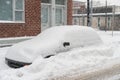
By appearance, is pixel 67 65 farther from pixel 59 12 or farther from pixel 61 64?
pixel 59 12

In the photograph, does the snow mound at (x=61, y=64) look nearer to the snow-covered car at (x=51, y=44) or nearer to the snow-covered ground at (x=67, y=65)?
the snow-covered ground at (x=67, y=65)

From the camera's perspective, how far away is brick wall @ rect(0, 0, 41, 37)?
65.9 ft

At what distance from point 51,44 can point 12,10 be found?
34.3 feet

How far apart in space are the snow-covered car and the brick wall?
28.2 feet

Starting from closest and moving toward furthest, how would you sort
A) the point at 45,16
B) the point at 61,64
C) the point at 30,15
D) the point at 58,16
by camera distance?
the point at 61,64 → the point at 30,15 → the point at 45,16 → the point at 58,16

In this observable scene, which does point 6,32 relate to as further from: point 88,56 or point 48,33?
point 88,56

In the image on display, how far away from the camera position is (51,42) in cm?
1087

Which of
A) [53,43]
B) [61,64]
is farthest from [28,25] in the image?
[61,64]

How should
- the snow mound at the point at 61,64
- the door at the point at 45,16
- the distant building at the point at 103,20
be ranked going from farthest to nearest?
the distant building at the point at 103,20 → the door at the point at 45,16 → the snow mound at the point at 61,64

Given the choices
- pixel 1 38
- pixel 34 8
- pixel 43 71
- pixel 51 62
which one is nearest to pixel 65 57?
pixel 51 62

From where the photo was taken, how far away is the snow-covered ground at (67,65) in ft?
28.7

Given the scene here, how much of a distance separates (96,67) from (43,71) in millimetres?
2161

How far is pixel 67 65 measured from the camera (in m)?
9.57

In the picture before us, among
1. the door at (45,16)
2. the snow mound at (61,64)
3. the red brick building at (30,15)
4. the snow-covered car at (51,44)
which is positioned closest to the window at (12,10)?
the red brick building at (30,15)
